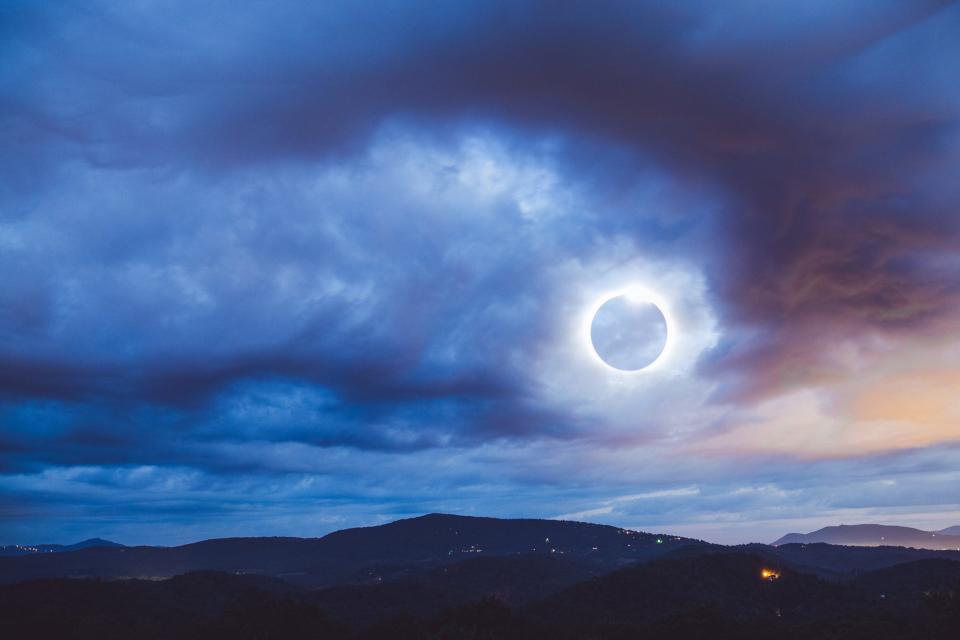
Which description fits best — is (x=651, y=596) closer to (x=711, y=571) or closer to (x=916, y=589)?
(x=711, y=571)

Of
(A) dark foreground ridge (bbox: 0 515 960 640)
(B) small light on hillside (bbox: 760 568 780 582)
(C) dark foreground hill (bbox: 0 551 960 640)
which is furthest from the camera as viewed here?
(B) small light on hillside (bbox: 760 568 780 582)

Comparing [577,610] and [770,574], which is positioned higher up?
[770,574]

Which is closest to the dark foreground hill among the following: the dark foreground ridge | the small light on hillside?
the dark foreground ridge

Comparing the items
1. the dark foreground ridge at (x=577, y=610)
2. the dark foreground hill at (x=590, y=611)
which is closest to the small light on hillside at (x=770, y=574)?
the dark foreground ridge at (x=577, y=610)

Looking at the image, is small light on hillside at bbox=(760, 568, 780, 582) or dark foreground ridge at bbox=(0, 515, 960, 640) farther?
small light on hillside at bbox=(760, 568, 780, 582)

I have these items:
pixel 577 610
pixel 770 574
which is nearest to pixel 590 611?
pixel 577 610

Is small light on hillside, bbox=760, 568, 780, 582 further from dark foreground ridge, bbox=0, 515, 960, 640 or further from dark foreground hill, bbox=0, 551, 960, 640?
dark foreground hill, bbox=0, 551, 960, 640

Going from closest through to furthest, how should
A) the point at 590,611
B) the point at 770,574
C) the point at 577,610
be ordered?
the point at 590,611, the point at 577,610, the point at 770,574

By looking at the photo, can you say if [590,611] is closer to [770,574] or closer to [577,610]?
[577,610]

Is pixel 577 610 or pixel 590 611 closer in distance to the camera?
pixel 590 611
